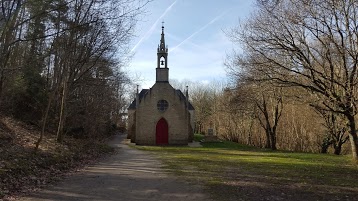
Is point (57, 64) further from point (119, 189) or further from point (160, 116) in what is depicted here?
point (160, 116)

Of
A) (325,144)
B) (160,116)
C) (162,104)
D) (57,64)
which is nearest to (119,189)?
(57,64)

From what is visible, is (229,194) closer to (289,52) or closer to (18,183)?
(18,183)

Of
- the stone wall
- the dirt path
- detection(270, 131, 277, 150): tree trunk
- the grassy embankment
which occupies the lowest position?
the dirt path

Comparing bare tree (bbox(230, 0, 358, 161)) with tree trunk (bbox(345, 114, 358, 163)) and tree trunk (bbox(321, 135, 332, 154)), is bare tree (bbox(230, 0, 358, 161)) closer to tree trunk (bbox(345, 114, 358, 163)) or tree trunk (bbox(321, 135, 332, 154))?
tree trunk (bbox(345, 114, 358, 163))

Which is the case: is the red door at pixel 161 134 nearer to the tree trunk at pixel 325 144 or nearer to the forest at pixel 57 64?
the forest at pixel 57 64

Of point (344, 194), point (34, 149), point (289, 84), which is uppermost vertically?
point (289, 84)

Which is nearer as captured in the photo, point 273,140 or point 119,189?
point 119,189

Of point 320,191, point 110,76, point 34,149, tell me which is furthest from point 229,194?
→ point 110,76

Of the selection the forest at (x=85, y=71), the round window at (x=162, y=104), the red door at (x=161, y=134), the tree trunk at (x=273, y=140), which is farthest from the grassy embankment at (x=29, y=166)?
the round window at (x=162, y=104)

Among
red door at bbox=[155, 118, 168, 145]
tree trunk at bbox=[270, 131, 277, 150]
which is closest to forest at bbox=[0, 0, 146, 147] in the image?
red door at bbox=[155, 118, 168, 145]

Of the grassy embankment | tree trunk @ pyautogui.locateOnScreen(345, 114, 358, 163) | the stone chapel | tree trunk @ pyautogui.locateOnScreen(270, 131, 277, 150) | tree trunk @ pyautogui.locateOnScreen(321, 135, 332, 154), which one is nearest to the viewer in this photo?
the grassy embankment

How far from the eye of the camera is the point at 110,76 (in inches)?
1073

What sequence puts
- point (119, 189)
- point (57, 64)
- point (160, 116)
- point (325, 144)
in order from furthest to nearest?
point (160, 116) → point (325, 144) → point (57, 64) → point (119, 189)

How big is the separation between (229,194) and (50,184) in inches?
193
